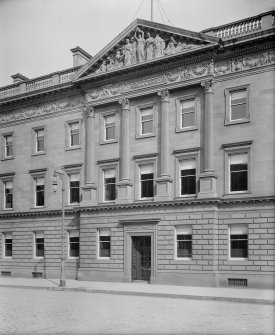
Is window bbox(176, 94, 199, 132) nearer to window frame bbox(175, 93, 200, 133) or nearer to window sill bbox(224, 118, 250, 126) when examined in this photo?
window frame bbox(175, 93, 200, 133)

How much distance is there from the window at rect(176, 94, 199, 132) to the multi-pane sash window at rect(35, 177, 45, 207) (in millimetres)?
12319

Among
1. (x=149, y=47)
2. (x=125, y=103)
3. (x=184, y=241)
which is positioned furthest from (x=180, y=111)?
(x=184, y=241)

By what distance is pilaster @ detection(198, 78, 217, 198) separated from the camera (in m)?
26.4

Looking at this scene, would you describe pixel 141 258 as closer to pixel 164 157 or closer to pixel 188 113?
pixel 164 157

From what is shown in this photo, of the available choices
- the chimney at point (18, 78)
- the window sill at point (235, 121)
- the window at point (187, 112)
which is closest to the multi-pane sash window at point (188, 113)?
the window at point (187, 112)

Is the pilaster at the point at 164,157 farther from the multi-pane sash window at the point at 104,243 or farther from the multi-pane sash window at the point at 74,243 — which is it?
the multi-pane sash window at the point at 74,243

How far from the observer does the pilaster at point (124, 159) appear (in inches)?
1161

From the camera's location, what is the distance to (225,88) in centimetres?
2698

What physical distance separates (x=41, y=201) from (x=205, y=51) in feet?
55.4

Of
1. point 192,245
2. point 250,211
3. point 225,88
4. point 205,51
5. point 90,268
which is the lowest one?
point 90,268

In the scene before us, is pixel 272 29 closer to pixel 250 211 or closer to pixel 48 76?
pixel 250 211

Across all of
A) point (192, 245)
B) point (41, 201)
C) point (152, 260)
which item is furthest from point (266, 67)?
point (41, 201)

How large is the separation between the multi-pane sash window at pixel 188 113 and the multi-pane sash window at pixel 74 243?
1136 cm

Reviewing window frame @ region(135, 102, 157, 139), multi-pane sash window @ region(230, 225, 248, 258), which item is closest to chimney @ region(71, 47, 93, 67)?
window frame @ region(135, 102, 157, 139)
